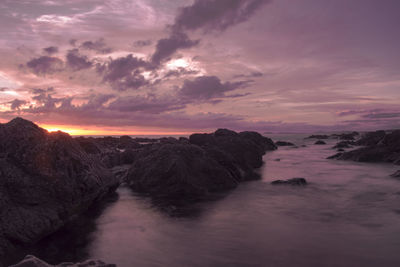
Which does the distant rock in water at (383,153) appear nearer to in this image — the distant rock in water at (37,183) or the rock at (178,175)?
the rock at (178,175)

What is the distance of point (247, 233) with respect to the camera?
6.39 metres

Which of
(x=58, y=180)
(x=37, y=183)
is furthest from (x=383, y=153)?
(x=37, y=183)

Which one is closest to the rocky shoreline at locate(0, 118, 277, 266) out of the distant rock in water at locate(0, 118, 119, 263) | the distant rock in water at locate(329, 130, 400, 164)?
the distant rock in water at locate(0, 118, 119, 263)

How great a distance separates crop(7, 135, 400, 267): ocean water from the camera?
201 inches

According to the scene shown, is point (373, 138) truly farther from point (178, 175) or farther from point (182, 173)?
point (178, 175)

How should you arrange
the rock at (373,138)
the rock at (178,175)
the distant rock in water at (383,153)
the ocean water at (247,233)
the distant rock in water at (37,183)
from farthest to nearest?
the rock at (373,138) → the distant rock in water at (383,153) → the rock at (178,175) → the distant rock in water at (37,183) → the ocean water at (247,233)

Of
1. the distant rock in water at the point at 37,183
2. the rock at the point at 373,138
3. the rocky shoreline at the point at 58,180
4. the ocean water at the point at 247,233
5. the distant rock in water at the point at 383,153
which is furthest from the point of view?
the rock at the point at 373,138

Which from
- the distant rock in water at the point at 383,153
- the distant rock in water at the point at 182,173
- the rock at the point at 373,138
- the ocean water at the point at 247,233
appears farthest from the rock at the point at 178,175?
the rock at the point at 373,138

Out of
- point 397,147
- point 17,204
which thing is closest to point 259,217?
point 17,204

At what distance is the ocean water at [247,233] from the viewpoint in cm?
511

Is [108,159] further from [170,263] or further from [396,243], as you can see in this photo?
[396,243]

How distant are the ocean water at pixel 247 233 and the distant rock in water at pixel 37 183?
492 mm

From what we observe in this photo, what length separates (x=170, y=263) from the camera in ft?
16.3

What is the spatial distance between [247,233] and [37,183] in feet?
16.7
